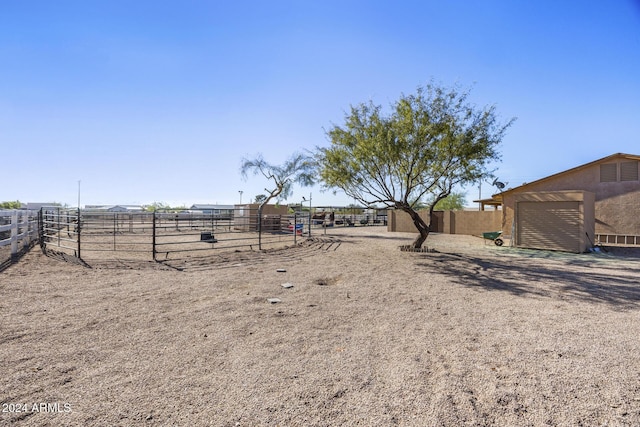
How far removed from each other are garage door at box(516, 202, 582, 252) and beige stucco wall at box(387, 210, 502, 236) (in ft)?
21.1

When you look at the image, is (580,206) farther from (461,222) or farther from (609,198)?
(461,222)

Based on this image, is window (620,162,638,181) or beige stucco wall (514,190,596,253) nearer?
beige stucco wall (514,190,596,253)

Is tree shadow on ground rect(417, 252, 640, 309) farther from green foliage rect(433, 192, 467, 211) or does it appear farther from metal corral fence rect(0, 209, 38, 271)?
green foliage rect(433, 192, 467, 211)

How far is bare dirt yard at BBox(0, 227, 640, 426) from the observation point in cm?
240

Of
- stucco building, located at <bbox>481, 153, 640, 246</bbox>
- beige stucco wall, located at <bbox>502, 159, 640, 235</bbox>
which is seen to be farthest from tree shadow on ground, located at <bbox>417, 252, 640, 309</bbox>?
beige stucco wall, located at <bbox>502, 159, 640, 235</bbox>

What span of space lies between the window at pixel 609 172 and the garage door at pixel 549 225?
3.89 m

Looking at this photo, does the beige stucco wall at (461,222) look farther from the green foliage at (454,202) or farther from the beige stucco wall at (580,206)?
the green foliage at (454,202)

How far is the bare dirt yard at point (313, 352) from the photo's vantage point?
2402mm

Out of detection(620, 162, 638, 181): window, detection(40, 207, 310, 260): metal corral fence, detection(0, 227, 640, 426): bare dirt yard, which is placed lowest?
detection(0, 227, 640, 426): bare dirt yard

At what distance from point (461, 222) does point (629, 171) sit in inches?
363

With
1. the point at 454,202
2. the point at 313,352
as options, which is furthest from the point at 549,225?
the point at 454,202

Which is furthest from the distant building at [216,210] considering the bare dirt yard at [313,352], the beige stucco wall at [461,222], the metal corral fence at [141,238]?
the beige stucco wall at [461,222]

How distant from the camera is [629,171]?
1379cm

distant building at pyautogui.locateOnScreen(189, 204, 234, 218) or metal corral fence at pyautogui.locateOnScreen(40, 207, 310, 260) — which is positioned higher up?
distant building at pyautogui.locateOnScreen(189, 204, 234, 218)
